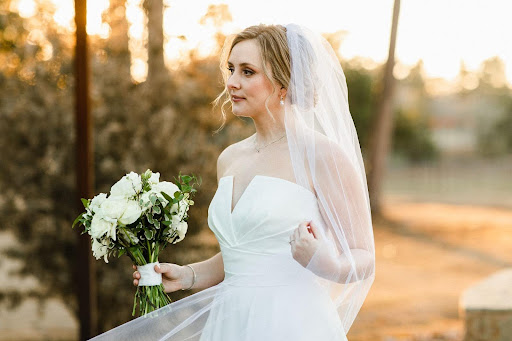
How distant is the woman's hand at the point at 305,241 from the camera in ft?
6.40

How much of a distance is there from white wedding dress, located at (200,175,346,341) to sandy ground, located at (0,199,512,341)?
15.8ft

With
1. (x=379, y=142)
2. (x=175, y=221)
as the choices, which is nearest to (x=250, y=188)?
(x=175, y=221)

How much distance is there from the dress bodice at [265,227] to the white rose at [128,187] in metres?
0.31

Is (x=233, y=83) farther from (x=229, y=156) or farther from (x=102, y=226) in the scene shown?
(x=102, y=226)

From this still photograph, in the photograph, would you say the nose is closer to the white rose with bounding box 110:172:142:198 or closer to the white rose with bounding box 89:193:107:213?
the white rose with bounding box 110:172:142:198

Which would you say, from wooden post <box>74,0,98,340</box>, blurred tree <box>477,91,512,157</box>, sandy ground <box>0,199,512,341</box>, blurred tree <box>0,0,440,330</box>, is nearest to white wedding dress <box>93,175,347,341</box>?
wooden post <box>74,0,98,340</box>

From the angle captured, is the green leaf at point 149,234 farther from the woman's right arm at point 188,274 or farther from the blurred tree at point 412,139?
the blurred tree at point 412,139

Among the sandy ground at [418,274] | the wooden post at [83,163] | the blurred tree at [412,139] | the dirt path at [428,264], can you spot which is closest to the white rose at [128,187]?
the wooden post at [83,163]

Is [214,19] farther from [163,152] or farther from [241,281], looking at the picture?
[241,281]

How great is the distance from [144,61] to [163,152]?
94 cm

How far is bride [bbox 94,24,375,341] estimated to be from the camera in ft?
7.11

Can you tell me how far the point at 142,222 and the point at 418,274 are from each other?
10127mm

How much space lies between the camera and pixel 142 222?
215 centimetres

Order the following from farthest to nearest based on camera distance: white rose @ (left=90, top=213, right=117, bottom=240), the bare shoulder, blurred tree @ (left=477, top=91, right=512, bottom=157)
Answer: blurred tree @ (left=477, top=91, right=512, bottom=157) < the bare shoulder < white rose @ (left=90, top=213, right=117, bottom=240)
